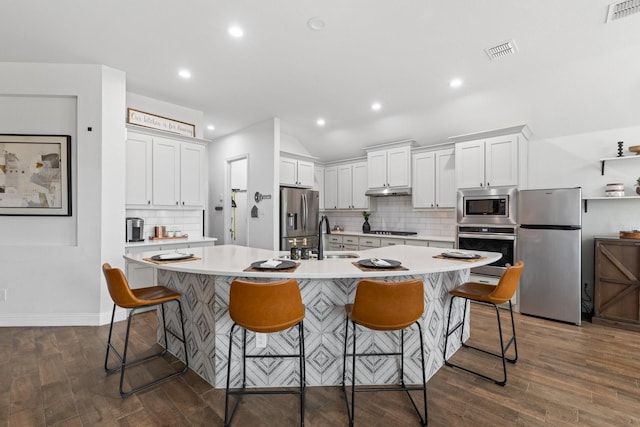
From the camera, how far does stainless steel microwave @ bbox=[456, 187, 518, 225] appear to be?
3.94 meters

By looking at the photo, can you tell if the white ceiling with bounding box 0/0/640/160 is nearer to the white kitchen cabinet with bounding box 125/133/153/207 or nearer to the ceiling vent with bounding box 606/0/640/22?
the ceiling vent with bounding box 606/0/640/22

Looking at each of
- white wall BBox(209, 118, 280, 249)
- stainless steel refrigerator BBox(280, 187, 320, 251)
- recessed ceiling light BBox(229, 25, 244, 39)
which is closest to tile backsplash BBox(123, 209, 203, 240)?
white wall BBox(209, 118, 280, 249)

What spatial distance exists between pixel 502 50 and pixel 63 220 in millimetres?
5239

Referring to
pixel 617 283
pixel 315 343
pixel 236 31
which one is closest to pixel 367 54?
pixel 236 31

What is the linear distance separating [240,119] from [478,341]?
15.8ft

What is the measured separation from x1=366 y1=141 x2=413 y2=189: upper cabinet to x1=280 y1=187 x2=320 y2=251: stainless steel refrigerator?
3.93 feet

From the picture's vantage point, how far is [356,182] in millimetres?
6055

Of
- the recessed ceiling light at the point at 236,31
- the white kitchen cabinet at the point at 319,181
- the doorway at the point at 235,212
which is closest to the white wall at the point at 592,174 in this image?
the white kitchen cabinet at the point at 319,181

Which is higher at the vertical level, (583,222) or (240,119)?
(240,119)

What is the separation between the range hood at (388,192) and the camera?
207 inches

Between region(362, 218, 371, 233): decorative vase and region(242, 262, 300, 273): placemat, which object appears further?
region(362, 218, 371, 233): decorative vase

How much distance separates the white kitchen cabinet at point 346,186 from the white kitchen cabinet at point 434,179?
1.12 m

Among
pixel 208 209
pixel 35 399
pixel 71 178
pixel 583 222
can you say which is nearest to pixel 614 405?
pixel 583 222

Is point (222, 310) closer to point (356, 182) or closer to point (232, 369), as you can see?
point (232, 369)
